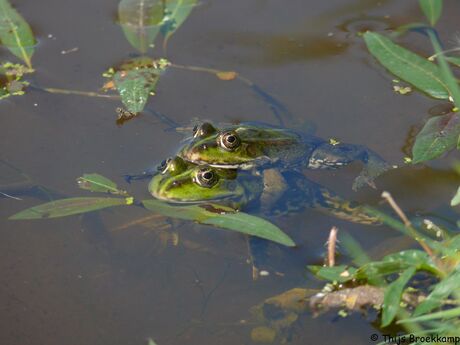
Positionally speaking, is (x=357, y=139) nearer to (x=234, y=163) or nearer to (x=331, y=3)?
(x=234, y=163)

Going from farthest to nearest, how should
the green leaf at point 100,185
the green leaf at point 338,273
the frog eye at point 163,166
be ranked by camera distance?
the frog eye at point 163,166, the green leaf at point 100,185, the green leaf at point 338,273

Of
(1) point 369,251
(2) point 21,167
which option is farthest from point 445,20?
(2) point 21,167

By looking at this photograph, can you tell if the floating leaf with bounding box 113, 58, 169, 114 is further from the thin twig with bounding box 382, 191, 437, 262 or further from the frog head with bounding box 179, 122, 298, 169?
the thin twig with bounding box 382, 191, 437, 262

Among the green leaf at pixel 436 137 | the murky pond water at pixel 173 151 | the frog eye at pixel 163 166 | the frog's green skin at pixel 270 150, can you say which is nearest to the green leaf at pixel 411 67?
the green leaf at pixel 436 137

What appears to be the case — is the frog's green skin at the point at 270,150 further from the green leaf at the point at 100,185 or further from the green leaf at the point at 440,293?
the green leaf at the point at 440,293

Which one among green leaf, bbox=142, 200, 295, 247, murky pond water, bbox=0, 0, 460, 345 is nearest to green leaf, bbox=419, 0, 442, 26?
murky pond water, bbox=0, 0, 460, 345

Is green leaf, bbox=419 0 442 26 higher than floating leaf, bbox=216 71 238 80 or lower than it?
higher

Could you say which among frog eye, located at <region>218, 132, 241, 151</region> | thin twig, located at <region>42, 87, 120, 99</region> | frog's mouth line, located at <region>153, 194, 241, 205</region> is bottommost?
frog's mouth line, located at <region>153, 194, 241, 205</region>

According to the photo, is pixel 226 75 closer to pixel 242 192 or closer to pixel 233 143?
pixel 233 143
